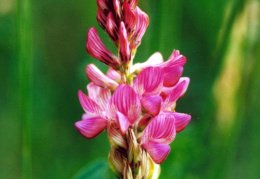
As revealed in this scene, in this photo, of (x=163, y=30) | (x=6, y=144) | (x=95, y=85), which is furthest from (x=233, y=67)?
(x=6, y=144)

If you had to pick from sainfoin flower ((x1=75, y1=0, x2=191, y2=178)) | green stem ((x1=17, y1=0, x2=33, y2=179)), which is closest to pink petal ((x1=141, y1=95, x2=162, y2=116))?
sainfoin flower ((x1=75, y1=0, x2=191, y2=178))

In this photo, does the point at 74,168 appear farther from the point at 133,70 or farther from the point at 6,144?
the point at 133,70

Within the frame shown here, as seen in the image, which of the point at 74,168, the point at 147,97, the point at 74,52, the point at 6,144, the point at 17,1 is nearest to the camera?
the point at 147,97

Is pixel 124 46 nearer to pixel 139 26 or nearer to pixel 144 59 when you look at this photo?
pixel 139 26

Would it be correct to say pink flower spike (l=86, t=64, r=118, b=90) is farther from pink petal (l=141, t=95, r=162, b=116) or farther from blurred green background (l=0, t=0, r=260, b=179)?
blurred green background (l=0, t=0, r=260, b=179)

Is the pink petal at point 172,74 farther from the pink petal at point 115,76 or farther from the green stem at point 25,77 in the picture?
the green stem at point 25,77

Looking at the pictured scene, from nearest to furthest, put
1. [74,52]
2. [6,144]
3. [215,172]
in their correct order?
1. [215,172]
2. [6,144]
3. [74,52]
